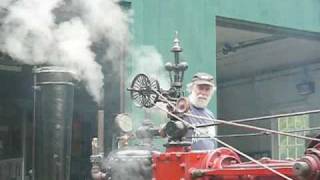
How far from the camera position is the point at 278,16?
31.1 ft

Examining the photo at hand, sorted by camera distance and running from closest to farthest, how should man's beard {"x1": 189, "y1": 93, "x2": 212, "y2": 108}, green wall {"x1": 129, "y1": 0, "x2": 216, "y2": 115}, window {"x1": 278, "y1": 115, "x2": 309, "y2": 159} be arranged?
man's beard {"x1": 189, "y1": 93, "x2": 212, "y2": 108}, green wall {"x1": 129, "y1": 0, "x2": 216, "y2": 115}, window {"x1": 278, "y1": 115, "x2": 309, "y2": 159}

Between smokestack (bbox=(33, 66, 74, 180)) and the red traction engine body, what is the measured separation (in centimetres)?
74

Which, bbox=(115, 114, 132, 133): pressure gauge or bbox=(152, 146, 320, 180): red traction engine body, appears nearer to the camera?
bbox=(152, 146, 320, 180): red traction engine body

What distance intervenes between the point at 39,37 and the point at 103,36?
0.85 meters

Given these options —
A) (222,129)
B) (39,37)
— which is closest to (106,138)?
(39,37)

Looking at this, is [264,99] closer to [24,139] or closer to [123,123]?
[24,139]

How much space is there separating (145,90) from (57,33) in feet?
5.86

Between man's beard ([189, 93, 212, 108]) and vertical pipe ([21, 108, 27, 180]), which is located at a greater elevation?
man's beard ([189, 93, 212, 108])

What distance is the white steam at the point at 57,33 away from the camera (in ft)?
18.0

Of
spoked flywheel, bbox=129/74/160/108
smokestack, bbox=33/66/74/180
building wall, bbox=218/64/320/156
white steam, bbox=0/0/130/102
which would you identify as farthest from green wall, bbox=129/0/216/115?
building wall, bbox=218/64/320/156

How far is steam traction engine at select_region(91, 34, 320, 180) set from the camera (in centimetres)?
312

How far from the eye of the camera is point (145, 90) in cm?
408

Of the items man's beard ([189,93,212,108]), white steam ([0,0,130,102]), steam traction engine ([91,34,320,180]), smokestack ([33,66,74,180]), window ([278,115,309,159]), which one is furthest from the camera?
window ([278,115,309,159])

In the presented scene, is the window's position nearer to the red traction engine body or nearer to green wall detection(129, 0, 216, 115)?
green wall detection(129, 0, 216, 115)
